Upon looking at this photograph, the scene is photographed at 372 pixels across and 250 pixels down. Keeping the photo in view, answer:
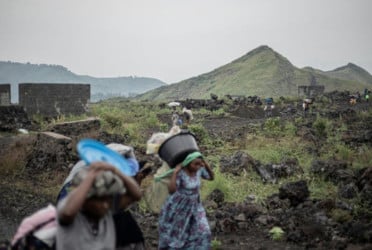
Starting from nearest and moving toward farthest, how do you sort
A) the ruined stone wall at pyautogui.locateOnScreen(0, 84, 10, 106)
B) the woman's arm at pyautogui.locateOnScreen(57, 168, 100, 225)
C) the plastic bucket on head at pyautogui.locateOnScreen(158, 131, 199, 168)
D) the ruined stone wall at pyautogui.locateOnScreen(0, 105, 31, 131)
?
the woman's arm at pyautogui.locateOnScreen(57, 168, 100, 225) < the plastic bucket on head at pyautogui.locateOnScreen(158, 131, 199, 168) < the ruined stone wall at pyautogui.locateOnScreen(0, 105, 31, 131) < the ruined stone wall at pyautogui.locateOnScreen(0, 84, 10, 106)

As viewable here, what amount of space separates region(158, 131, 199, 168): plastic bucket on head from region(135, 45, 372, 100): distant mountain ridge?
46120 millimetres

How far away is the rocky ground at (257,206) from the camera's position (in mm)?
5246

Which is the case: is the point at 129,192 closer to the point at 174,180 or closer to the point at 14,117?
the point at 174,180

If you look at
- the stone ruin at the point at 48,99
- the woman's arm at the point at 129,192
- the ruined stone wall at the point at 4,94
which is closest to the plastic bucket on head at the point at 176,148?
the woman's arm at the point at 129,192

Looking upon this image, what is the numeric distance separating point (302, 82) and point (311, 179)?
4950cm

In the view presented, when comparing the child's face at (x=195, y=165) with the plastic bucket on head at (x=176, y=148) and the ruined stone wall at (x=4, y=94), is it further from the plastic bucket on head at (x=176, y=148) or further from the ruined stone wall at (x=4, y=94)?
the ruined stone wall at (x=4, y=94)

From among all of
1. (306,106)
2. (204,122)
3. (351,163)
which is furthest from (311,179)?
(306,106)

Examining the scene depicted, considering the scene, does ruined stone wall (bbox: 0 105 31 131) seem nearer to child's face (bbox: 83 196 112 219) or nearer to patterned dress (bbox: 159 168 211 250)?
patterned dress (bbox: 159 168 211 250)

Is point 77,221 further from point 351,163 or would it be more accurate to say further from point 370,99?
point 370,99

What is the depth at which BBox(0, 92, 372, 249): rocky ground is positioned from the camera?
Answer: 17.2 ft

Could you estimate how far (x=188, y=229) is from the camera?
389 centimetres

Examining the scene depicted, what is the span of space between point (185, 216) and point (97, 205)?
157 cm

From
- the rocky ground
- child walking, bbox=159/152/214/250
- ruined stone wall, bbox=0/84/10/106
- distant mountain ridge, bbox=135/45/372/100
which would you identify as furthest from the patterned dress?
distant mountain ridge, bbox=135/45/372/100

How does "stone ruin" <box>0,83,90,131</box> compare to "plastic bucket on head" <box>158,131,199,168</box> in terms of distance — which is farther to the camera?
"stone ruin" <box>0,83,90,131</box>
